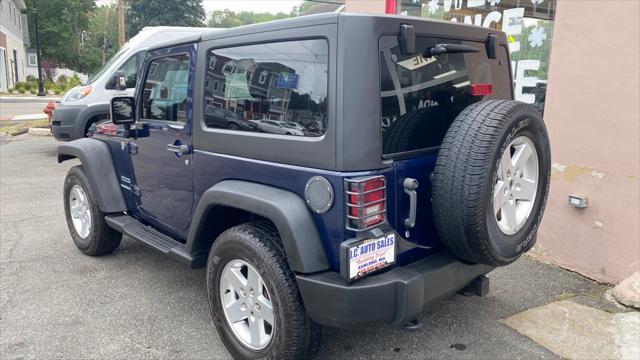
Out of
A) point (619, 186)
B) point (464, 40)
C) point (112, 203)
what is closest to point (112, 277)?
point (112, 203)

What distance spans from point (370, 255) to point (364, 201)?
0.27 metres

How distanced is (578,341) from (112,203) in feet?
12.0

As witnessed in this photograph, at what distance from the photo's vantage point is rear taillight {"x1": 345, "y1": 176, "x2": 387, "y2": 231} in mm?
2340

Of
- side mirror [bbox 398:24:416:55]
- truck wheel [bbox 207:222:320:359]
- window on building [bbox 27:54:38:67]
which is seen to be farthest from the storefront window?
window on building [bbox 27:54:38:67]

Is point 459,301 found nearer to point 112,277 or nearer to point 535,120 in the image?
point 535,120

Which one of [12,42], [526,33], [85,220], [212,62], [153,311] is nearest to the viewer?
[212,62]

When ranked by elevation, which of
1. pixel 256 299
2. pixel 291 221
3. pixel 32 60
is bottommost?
pixel 256 299

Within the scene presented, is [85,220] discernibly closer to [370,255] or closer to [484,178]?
[370,255]

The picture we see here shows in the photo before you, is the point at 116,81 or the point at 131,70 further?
the point at 131,70

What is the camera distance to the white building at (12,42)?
34500mm

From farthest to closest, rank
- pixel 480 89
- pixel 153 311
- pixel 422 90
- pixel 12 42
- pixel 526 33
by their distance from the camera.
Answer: pixel 12 42 < pixel 526 33 < pixel 153 311 < pixel 480 89 < pixel 422 90

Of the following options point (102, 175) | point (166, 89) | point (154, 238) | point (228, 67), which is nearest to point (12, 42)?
point (102, 175)

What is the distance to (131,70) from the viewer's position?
9320 millimetres

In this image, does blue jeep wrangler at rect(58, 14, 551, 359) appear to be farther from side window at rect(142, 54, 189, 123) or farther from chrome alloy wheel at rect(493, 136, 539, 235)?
side window at rect(142, 54, 189, 123)
